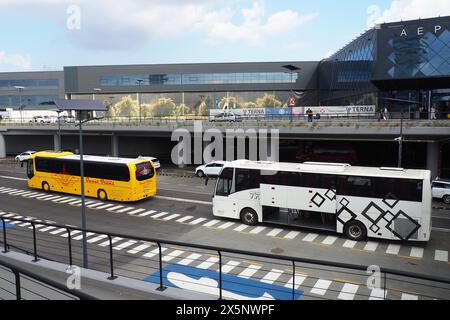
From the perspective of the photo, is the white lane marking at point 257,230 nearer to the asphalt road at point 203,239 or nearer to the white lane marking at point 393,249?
the asphalt road at point 203,239

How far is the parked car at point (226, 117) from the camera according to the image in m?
40.3

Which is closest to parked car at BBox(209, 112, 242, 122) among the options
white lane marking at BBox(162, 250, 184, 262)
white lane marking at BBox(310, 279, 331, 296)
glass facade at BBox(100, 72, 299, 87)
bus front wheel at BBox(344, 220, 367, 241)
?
bus front wheel at BBox(344, 220, 367, 241)

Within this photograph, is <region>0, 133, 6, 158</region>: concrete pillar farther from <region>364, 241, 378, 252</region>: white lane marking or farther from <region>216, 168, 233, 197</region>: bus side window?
<region>364, 241, 378, 252</region>: white lane marking

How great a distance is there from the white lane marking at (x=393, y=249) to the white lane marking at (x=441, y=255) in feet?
4.82

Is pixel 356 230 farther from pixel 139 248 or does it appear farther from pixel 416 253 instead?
pixel 139 248

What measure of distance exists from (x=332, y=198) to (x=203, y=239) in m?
6.32

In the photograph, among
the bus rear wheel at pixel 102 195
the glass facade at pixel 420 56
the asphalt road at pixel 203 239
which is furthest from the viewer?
the glass facade at pixel 420 56

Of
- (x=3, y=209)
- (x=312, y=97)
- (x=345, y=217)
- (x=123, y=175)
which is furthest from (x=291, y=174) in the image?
(x=312, y=97)

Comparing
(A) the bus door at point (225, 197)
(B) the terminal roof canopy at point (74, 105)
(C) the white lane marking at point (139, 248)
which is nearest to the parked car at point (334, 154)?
(A) the bus door at point (225, 197)

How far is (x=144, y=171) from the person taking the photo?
1031 inches

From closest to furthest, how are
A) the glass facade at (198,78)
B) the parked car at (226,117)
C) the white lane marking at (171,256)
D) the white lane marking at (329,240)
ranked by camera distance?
the white lane marking at (171,256) < the white lane marking at (329,240) < the parked car at (226,117) < the glass facade at (198,78)

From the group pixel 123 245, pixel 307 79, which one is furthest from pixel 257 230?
pixel 307 79

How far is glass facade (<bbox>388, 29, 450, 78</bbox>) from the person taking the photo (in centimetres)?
4206
